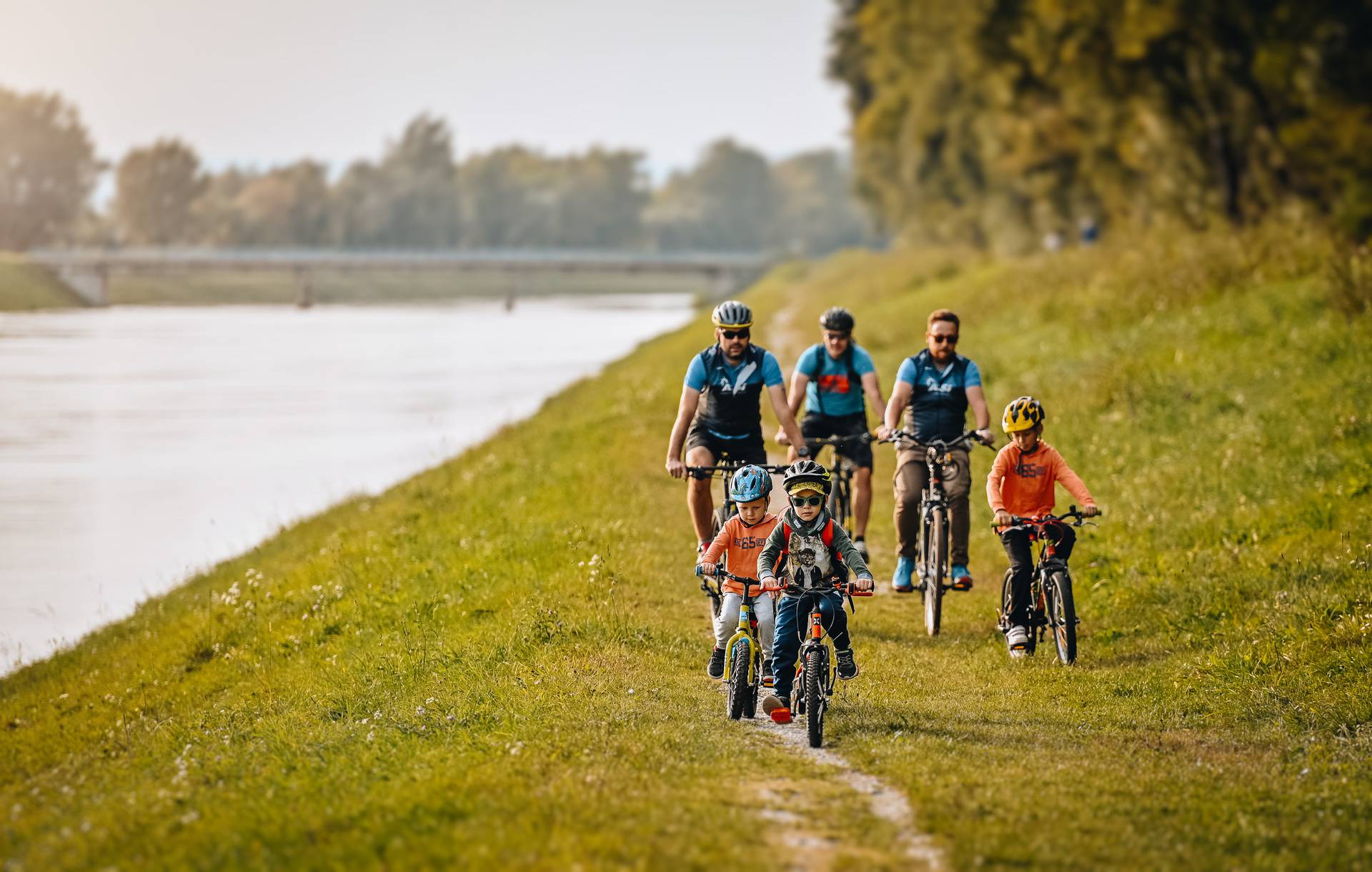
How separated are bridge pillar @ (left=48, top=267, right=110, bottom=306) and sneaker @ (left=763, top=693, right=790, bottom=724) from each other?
9852cm

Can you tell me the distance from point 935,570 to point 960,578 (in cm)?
23

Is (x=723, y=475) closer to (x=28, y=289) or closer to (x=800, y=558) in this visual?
(x=800, y=558)

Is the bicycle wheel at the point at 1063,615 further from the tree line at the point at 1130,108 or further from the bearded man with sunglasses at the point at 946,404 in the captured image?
the tree line at the point at 1130,108

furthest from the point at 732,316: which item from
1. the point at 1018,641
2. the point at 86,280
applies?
the point at 86,280

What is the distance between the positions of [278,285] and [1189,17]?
3759 inches

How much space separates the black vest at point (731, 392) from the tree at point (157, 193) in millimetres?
131273

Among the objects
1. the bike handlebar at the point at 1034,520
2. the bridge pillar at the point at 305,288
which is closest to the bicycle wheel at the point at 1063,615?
the bike handlebar at the point at 1034,520

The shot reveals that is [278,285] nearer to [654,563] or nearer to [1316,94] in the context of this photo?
[1316,94]

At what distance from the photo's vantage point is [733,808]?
6.96 meters

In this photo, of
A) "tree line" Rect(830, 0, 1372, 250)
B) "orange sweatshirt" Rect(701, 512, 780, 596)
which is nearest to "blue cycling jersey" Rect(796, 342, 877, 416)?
"orange sweatshirt" Rect(701, 512, 780, 596)

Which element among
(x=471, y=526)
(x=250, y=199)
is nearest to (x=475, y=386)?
(x=471, y=526)

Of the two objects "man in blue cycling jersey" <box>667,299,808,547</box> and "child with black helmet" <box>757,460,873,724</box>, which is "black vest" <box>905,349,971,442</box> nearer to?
"man in blue cycling jersey" <box>667,299,808,547</box>

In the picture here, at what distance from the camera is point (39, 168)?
410 feet

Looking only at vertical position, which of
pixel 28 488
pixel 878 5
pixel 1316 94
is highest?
pixel 878 5
